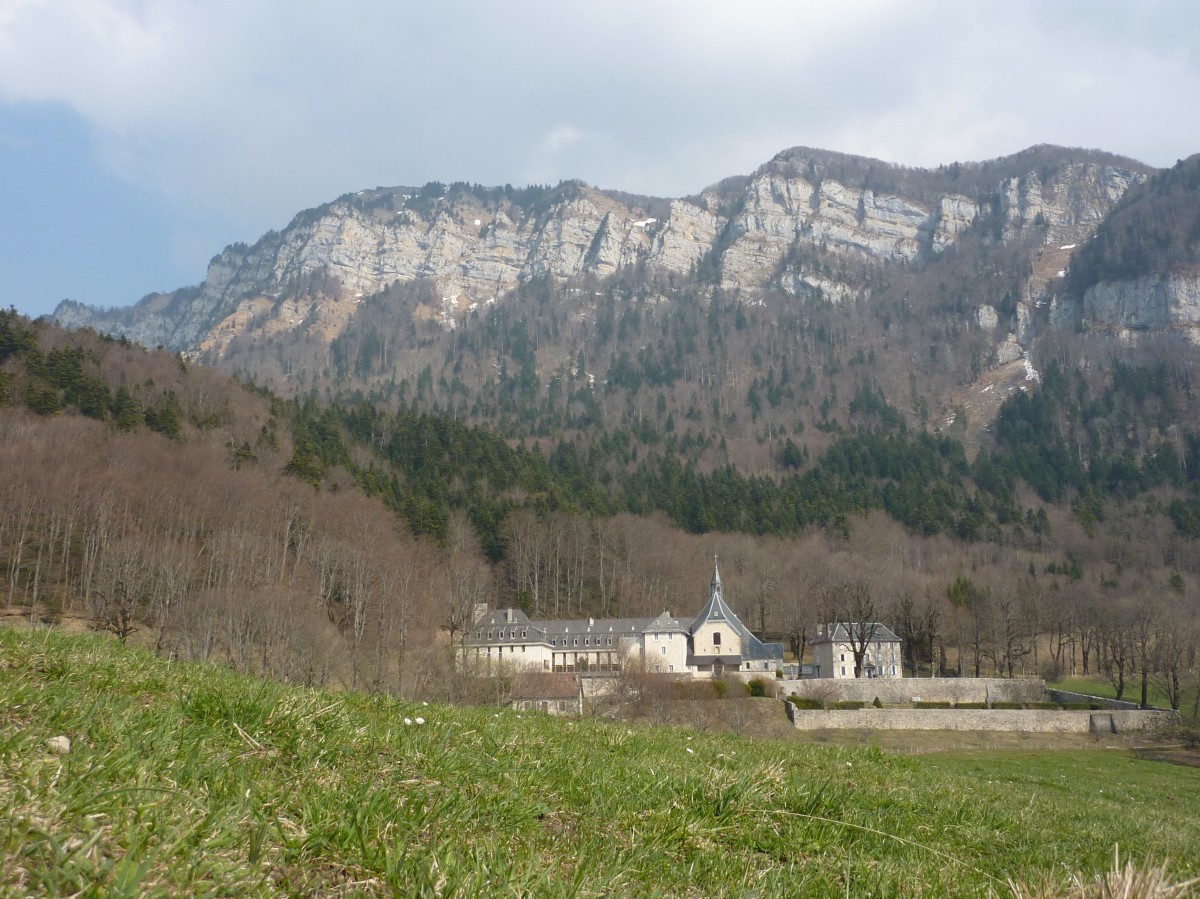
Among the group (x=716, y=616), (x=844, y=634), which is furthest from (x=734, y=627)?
(x=844, y=634)

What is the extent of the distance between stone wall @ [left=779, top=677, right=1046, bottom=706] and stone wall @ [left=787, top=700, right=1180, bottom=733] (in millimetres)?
5569

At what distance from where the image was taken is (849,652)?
247 feet

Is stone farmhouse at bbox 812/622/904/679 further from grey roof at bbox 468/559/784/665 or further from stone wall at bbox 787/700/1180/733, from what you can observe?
stone wall at bbox 787/700/1180/733

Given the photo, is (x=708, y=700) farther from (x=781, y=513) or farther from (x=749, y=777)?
(x=781, y=513)

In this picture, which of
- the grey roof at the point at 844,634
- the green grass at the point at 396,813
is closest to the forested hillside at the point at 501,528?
the grey roof at the point at 844,634

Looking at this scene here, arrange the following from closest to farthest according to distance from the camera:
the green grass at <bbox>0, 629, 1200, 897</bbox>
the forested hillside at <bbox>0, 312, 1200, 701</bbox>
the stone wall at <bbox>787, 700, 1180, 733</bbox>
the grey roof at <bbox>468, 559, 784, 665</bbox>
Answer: the green grass at <bbox>0, 629, 1200, 897</bbox> → the forested hillside at <bbox>0, 312, 1200, 701</bbox> → the stone wall at <bbox>787, 700, 1180, 733</bbox> → the grey roof at <bbox>468, 559, 784, 665</bbox>

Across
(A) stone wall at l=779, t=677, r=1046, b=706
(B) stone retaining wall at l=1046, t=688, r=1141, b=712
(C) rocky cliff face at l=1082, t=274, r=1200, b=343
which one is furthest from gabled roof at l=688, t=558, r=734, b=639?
(C) rocky cliff face at l=1082, t=274, r=1200, b=343

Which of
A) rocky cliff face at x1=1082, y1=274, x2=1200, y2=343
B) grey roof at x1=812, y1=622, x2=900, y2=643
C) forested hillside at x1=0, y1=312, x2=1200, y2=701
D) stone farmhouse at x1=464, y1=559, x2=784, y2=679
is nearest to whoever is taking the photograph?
forested hillside at x1=0, y1=312, x2=1200, y2=701

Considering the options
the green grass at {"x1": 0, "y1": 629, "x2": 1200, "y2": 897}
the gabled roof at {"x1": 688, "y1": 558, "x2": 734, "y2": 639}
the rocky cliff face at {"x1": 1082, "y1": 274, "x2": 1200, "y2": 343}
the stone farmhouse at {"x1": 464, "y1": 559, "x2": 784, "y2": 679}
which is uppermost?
the rocky cliff face at {"x1": 1082, "y1": 274, "x2": 1200, "y2": 343}

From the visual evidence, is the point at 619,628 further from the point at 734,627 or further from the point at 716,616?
the point at 734,627

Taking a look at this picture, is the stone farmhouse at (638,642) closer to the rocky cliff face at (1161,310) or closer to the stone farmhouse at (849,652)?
the stone farmhouse at (849,652)

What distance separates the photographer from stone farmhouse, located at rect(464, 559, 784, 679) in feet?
232

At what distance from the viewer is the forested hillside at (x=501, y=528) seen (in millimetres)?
46188

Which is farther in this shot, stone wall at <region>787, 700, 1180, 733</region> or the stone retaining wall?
the stone retaining wall
